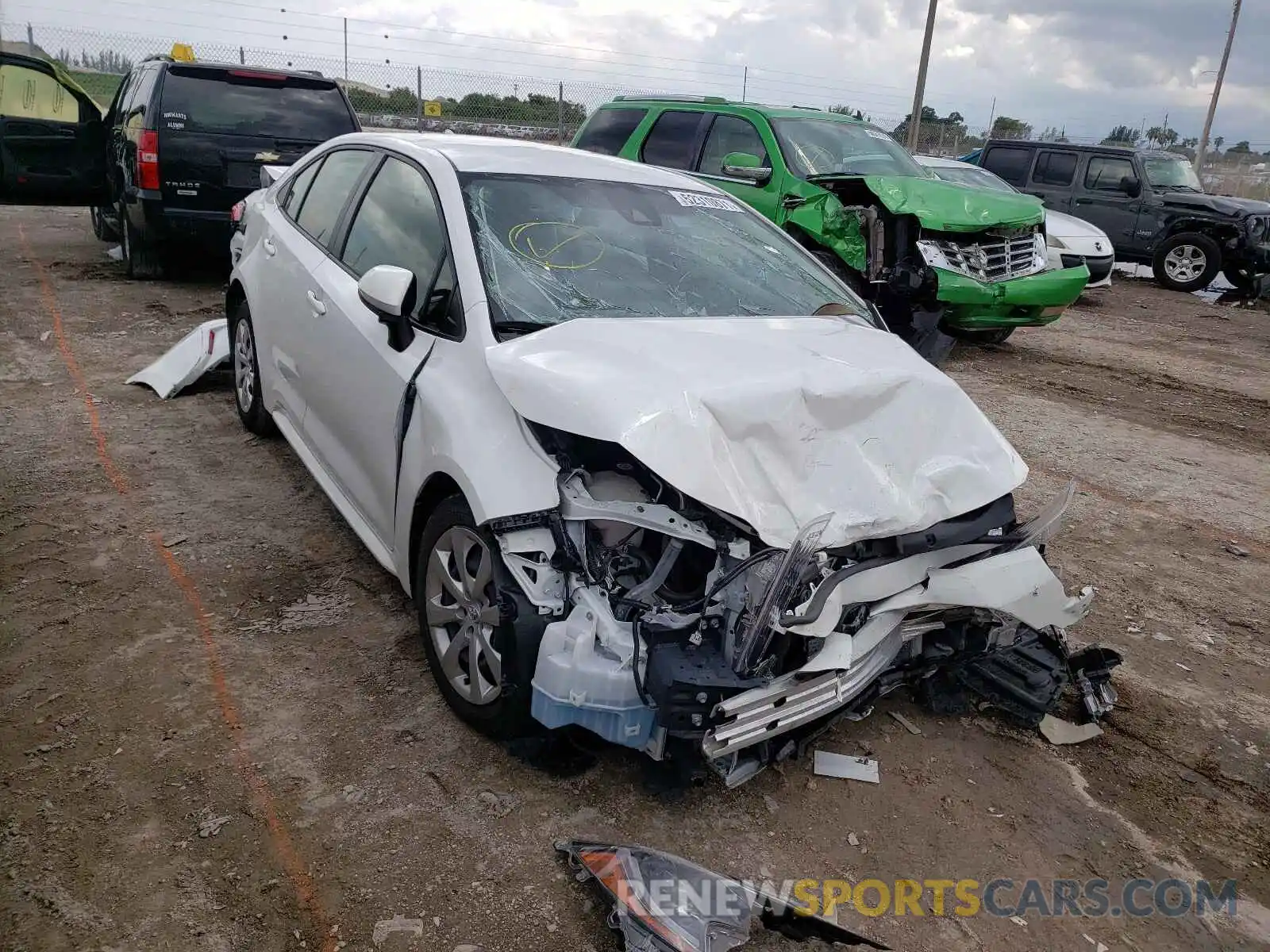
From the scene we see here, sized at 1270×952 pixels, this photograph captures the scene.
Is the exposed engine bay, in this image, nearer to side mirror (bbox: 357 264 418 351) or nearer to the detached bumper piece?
the detached bumper piece

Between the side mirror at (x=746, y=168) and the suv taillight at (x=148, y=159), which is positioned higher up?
the side mirror at (x=746, y=168)

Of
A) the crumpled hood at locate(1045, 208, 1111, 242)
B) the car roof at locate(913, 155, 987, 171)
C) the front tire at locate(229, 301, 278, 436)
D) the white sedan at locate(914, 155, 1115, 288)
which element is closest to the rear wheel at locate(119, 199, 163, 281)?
the front tire at locate(229, 301, 278, 436)

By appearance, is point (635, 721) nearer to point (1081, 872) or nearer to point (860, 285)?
point (1081, 872)

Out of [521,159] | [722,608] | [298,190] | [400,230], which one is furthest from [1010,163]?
[722,608]

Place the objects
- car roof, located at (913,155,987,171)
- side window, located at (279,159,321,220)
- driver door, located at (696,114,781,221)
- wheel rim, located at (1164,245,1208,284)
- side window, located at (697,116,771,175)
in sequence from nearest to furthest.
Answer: side window, located at (279,159,321,220)
driver door, located at (696,114,781,221)
side window, located at (697,116,771,175)
car roof, located at (913,155,987,171)
wheel rim, located at (1164,245,1208,284)

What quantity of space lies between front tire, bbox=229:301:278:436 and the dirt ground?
163 mm

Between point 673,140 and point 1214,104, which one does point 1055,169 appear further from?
point 1214,104

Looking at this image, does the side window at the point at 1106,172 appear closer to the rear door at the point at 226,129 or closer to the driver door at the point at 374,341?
the rear door at the point at 226,129

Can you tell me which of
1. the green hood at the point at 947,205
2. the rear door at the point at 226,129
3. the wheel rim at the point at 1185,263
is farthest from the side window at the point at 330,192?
the wheel rim at the point at 1185,263

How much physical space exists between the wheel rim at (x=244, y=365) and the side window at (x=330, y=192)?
82 centimetres

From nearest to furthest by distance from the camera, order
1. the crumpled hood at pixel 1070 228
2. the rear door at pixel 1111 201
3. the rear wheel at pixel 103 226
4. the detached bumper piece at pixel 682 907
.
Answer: the detached bumper piece at pixel 682 907, the rear wheel at pixel 103 226, the crumpled hood at pixel 1070 228, the rear door at pixel 1111 201

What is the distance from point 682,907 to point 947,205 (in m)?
6.78

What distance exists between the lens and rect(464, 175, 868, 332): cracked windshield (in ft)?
10.5

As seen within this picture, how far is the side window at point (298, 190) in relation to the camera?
15.0ft
